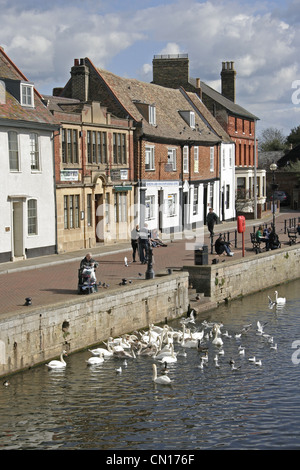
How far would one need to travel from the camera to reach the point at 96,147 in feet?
120

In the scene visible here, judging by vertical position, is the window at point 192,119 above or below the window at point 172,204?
above

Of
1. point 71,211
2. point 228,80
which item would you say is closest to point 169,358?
point 71,211

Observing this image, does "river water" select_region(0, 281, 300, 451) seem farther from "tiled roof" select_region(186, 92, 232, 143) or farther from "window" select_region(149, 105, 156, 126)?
"tiled roof" select_region(186, 92, 232, 143)

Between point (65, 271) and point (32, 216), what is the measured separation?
4.91 m

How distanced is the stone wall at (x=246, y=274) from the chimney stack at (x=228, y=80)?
33.4 m

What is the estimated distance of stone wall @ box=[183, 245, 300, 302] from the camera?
2723 cm

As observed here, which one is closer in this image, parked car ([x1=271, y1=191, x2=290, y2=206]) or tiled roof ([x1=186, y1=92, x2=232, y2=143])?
tiled roof ([x1=186, y1=92, x2=232, y2=143])

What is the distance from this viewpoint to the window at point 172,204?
44963 mm

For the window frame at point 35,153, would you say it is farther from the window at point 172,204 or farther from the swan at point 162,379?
the swan at point 162,379

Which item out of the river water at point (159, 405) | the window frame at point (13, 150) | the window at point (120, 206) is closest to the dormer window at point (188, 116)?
the window at point (120, 206)

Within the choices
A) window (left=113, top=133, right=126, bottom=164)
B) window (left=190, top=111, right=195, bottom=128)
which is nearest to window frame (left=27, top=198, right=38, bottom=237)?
window (left=113, top=133, right=126, bottom=164)

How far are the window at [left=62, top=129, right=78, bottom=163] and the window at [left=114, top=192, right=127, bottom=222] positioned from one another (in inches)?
184

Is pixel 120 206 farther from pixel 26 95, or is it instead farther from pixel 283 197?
pixel 283 197
